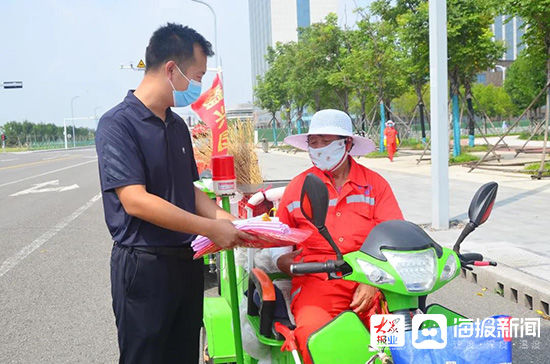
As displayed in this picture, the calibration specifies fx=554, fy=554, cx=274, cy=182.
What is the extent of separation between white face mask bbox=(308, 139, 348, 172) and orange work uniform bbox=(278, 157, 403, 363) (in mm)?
74

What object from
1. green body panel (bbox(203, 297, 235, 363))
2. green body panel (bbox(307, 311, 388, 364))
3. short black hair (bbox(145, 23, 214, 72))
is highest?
short black hair (bbox(145, 23, 214, 72))

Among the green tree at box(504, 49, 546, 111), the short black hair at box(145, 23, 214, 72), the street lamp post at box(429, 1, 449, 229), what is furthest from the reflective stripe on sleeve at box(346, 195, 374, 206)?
the green tree at box(504, 49, 546, 111)

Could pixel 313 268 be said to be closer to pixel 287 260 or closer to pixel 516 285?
pixel 287 260

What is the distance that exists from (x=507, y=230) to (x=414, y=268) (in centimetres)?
635

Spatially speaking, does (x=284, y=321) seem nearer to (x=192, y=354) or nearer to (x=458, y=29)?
(x=192, y=354)

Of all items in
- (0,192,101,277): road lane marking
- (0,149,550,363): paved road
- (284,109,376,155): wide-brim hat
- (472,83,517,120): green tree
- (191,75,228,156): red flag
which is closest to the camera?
(284,109,376,155): wide-brim hat

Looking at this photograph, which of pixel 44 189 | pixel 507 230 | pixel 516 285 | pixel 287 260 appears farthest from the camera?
pixel 44 189

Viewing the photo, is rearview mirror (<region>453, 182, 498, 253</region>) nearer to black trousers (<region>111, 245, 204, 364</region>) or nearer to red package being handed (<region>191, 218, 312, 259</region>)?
red package being handed (<region>191, 218, 312, 259</region>)

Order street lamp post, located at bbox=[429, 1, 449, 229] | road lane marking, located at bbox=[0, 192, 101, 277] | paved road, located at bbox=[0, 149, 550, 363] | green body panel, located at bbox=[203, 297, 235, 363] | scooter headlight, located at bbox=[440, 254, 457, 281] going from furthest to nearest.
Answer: street lamp post, located at bbox=[429, 1, 449, 229], road lane marking, located at bbox=[0, 192, 101, 277], paved road, located at bbox=[0, 149, 550, 363], green body panel, located at bbox=[203, 297, 235, 363], scooter headlight, located at bbox=[440, 254, 457, 281]

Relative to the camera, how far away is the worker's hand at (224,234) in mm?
2109

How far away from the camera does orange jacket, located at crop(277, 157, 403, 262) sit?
273 cm

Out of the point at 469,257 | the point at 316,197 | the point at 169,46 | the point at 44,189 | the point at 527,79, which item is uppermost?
the point at 527,79

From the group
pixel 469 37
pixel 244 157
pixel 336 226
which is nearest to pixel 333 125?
pixel 336 226

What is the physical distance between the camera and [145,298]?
2.28m
